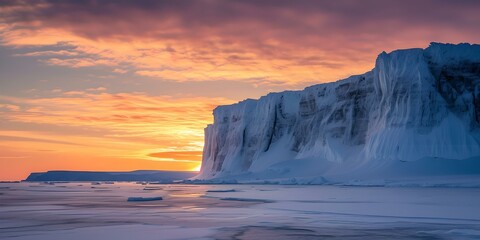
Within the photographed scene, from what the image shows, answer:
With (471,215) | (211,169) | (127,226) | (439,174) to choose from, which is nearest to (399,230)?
(471,215)

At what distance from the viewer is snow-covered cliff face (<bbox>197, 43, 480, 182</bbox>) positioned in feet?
163

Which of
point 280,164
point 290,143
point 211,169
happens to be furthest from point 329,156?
point 211,169

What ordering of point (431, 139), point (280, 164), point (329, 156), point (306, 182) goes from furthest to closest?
point (280, 164) → point (329, 156) → point (306, 182) → point (431, 139)

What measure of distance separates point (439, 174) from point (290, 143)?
30.5 meters

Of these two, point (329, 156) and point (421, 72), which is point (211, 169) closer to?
point (329, 156)

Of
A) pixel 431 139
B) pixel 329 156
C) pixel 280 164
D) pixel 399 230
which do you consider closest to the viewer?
pixel 399 230

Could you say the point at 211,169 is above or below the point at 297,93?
below

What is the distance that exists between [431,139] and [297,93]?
30.4m

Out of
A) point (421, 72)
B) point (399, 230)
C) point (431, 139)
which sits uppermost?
point (421, 72)

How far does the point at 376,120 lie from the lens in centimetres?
5591

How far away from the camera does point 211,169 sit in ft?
298

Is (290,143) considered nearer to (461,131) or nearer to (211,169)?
(211,169)

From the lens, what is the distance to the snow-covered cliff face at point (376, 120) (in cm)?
4964

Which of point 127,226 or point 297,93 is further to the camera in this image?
point 297,93
